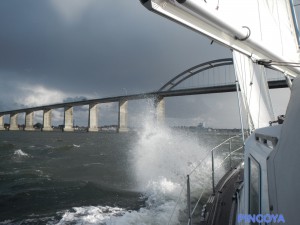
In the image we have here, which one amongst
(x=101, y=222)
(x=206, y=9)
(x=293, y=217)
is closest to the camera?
(x=293, y=217)

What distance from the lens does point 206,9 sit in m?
2.48

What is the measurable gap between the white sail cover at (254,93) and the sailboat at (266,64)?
174 cm

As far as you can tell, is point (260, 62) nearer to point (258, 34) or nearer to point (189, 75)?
point (258, 34)

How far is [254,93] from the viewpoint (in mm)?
6820

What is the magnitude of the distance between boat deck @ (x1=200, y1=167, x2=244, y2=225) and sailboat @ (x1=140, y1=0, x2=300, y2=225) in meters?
0.03

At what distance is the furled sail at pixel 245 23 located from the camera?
2366mm

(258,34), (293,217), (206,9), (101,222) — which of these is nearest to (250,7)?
(258,34)

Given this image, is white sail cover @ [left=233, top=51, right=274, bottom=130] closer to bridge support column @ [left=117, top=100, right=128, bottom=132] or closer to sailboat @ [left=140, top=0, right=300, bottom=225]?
sailboat @ [left=140, top=0, right=300, bottom=225]

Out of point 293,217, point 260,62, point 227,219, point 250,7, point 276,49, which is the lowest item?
point 227,219

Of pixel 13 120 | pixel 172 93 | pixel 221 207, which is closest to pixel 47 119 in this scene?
pixel 13 120

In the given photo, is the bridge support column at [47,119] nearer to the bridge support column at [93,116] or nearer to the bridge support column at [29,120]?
the bridge support column at [29,120]

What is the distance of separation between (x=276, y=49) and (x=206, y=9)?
89.1 inches

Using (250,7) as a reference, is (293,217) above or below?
below

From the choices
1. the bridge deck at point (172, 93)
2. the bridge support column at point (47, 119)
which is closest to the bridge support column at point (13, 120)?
the bridge support column at point (47, 119)
